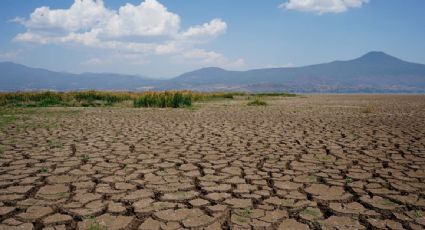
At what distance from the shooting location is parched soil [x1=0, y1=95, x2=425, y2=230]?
240 centimetres

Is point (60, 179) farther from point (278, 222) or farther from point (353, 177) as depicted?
point (353, 177)

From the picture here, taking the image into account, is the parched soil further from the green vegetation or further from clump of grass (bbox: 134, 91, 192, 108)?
the green vegetation

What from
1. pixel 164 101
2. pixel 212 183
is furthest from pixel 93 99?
pixel 212 183

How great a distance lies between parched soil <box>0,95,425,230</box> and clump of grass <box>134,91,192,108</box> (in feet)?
32.4

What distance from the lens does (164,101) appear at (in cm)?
1588

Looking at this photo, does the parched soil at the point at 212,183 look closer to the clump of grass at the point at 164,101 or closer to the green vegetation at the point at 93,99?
the clump of grass at the point at 164,101

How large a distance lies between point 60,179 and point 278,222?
2244 millimetres

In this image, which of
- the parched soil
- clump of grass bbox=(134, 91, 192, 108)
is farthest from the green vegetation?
the parched soil

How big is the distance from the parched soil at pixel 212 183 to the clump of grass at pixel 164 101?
32.4 feet

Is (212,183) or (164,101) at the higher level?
(164,101)

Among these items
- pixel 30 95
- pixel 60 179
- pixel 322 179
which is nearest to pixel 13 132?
pixel 60 179

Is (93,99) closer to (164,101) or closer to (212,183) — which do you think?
(164,101)

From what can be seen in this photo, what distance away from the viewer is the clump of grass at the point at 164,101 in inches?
621

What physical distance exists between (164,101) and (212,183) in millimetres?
12898
